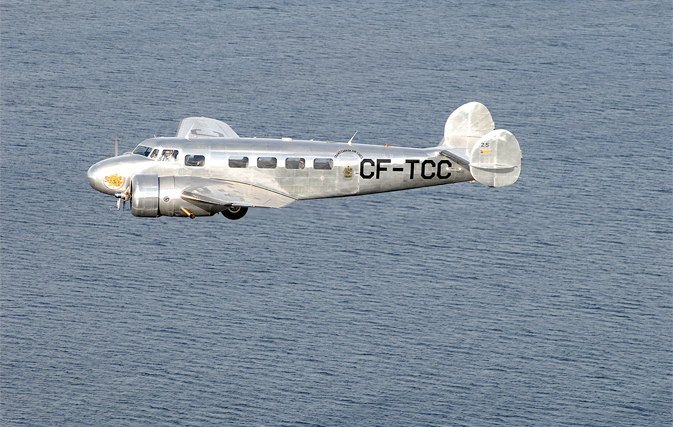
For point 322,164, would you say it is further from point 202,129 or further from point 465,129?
point 465,129

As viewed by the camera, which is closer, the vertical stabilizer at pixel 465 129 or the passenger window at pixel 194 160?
the passenger window at pixel 194 160

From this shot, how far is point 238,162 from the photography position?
58.9 meters

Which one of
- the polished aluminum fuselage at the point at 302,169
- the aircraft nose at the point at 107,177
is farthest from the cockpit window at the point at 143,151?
the aircraft nose at the point at 107,177

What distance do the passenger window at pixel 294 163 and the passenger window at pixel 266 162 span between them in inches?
31.5

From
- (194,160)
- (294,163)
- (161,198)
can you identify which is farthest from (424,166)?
(161,198)

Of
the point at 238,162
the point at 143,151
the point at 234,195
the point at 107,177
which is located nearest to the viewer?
the point at 234,195

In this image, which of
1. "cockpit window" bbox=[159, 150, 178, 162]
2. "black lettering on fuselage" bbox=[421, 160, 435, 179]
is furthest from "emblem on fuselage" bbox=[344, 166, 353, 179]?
"cockpit window" bbox=[159, 150, 178, 162]

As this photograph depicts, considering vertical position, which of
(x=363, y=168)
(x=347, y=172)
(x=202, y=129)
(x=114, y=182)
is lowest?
(x=114, y=182)

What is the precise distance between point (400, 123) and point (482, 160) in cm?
6850

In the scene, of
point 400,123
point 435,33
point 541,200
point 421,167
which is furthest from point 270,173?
point 435,33

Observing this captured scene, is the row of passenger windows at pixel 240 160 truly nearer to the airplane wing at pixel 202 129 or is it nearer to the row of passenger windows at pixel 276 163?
the row of passenger windows at pixel 276 163

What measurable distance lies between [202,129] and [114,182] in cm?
950

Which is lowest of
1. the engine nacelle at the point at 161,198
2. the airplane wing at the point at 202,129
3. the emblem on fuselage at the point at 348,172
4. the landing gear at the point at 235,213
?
the landing gear at the point at 235,213

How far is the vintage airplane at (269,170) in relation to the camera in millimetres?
55906
